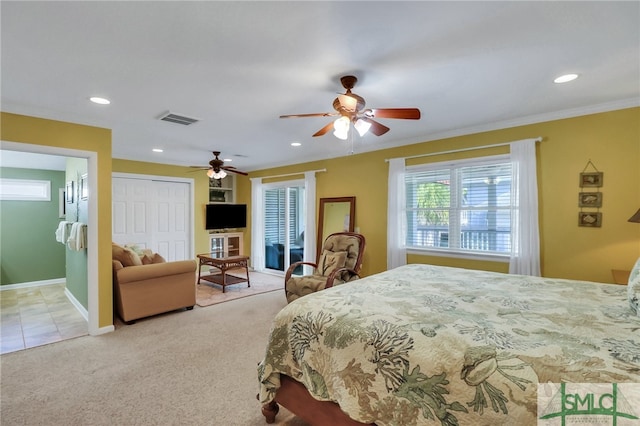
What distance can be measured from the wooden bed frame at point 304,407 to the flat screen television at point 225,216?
207 inches

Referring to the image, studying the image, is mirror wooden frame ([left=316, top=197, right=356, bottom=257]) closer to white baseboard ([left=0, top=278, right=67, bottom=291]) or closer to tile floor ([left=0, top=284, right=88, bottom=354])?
tile floor ([left=0, top=284, right=88, bottom=354])

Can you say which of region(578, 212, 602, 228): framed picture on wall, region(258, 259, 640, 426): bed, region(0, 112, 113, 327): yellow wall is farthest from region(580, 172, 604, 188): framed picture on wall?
region(0, 112, 113, 327): yellow wall

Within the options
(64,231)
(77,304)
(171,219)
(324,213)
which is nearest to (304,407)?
(324,213)

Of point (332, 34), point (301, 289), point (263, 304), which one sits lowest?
point (263, 304)

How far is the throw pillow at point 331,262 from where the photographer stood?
4.09 m

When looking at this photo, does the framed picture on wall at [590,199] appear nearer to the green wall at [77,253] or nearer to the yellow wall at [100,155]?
the yellow wall at [100,155]

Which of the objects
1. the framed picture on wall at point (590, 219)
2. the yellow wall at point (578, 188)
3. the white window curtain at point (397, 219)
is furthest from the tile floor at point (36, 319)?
the framed picture on wall at point (590, 219)

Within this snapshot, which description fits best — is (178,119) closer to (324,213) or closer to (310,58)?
(310,58)

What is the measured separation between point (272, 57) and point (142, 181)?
16.3ft

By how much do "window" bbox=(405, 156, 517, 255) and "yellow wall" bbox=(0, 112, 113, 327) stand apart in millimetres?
3903

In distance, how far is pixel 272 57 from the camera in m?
2.04

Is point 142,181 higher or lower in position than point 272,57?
lower

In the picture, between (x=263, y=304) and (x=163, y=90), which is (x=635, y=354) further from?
(x=263, y=304)

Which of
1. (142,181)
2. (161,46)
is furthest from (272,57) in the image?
(142,181)
